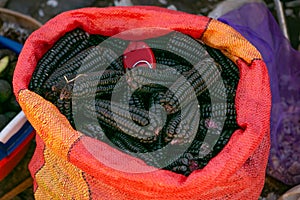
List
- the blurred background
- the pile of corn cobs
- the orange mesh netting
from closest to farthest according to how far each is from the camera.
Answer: the orange mesh netting → the pile of corn cobs → the blurred background

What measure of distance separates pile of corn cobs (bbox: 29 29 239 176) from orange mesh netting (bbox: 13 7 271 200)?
0.19ft

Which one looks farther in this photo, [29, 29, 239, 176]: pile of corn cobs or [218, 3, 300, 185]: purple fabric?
[218, 3, 300, 185]: purple fabric

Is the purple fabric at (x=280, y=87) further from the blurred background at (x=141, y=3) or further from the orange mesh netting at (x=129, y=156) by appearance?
the orange mesh netting at (x=129, y=156)

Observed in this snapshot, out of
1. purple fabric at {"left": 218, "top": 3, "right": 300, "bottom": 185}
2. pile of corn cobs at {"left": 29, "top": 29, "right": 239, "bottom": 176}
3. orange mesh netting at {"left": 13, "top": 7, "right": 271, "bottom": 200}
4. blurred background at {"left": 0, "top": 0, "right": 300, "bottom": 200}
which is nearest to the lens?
orange mesh netting at {"left": 13, "top": 7, "right": 271, "bottom": 200}

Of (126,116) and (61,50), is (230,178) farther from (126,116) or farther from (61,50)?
(61,50)

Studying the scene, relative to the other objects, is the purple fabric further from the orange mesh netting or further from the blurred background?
the orange mesh netting

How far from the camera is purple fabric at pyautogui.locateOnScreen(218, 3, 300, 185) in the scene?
2.22 m

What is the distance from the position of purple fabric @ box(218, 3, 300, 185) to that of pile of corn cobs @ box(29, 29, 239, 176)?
575 millimetres

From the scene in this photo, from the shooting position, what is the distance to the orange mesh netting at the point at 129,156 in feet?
4.62

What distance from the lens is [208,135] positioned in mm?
1563

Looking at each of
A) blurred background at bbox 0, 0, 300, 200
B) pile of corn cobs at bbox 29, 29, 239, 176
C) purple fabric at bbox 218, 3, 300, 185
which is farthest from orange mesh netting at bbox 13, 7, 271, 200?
blurred background at bbox 0, 0, 300, 200

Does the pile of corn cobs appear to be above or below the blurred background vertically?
above

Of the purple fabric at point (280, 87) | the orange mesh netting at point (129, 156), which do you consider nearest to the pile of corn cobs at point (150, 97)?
the orange mesh netting at point (129, 156)

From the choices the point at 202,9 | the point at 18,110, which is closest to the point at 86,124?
the point at 18,110
